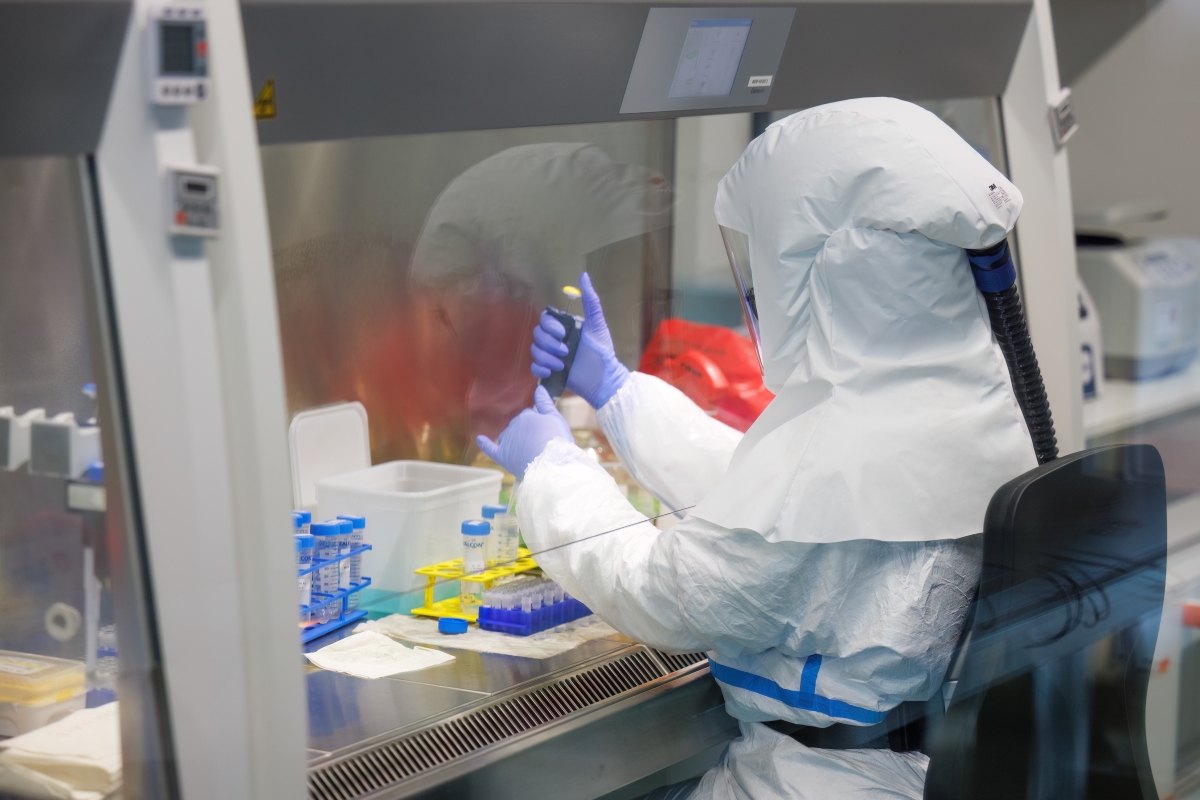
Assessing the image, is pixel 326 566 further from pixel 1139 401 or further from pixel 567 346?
pixel 1139 401

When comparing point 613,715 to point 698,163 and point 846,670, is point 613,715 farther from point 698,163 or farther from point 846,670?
point 698,163

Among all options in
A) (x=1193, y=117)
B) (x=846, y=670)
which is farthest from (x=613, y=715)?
(x=1193, y=117)

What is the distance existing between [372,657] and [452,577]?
147 mm

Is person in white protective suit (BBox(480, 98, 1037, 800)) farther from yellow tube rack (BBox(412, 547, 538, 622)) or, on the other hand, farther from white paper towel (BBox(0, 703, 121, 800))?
white paper towel (BBox(0, 703, 121, 800))

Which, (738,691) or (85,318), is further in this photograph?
(738,691)

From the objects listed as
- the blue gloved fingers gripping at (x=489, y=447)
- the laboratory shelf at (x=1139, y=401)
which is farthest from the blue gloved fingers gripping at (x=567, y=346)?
the laboratory shelf at (x=1139, y=401)

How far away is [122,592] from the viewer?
895mm

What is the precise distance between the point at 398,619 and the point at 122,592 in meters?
0.54

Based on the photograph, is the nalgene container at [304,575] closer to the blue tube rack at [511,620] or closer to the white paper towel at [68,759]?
the blue tube rack at [511,620]

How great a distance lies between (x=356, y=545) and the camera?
1.43 metres

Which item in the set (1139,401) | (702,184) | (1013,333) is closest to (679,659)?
(1013,333)

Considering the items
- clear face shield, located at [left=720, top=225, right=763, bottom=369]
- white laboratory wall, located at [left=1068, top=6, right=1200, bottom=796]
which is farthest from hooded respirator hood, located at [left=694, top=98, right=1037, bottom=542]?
white laboratory wall, located at [left=1068, top=6, right=1200, bottom=796]

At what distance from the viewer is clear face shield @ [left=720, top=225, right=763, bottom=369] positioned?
1.31 meters

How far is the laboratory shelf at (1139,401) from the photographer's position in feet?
7.88
